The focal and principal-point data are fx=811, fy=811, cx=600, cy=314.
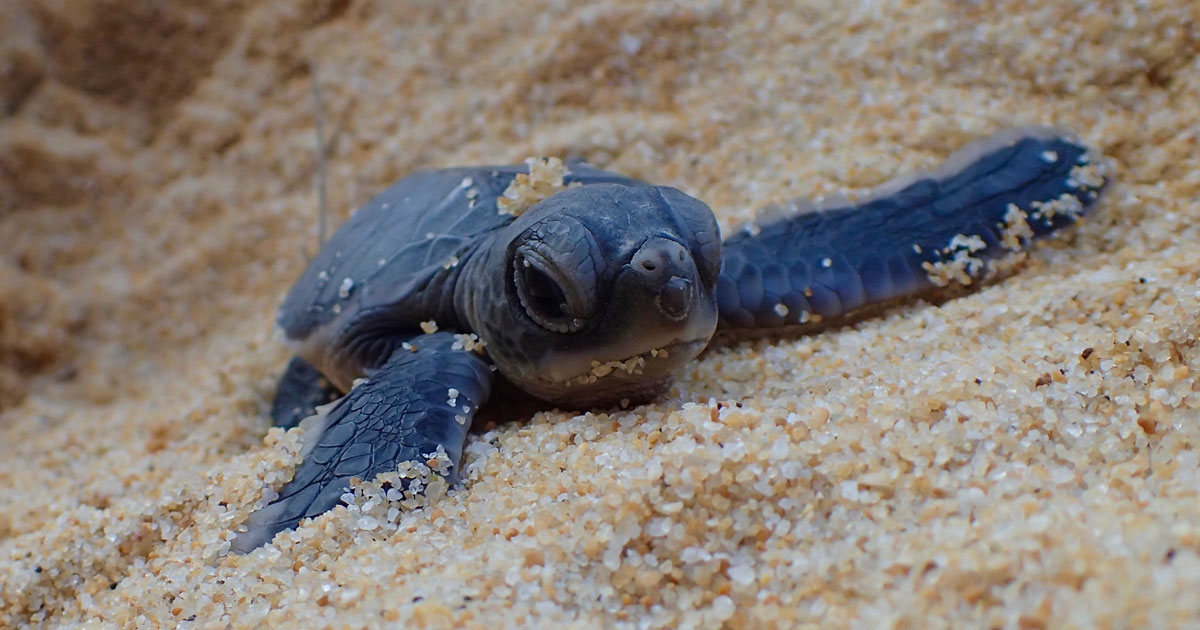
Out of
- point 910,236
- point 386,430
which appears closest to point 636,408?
point 386,430

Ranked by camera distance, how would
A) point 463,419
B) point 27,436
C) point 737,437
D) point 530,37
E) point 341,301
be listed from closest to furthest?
point 737,437
point 463,419
point 341,301
point 27,436
point 530,37

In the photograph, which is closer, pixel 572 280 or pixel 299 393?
pixel 572 280

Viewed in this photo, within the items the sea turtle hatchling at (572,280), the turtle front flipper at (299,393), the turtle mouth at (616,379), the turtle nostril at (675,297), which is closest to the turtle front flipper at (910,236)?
the sea turtle hatchling at (572,280)

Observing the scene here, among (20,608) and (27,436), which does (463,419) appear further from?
(27,436)

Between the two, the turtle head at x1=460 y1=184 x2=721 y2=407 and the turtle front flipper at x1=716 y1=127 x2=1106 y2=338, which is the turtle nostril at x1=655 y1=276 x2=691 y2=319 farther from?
the turtle front flipper at x1=716 y1=127 x2=1106 y2=338

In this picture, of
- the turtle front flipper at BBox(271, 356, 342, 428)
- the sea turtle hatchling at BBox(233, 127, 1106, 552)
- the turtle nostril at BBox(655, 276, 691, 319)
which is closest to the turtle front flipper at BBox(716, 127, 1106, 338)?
the sea turtle hatchling at BBox(233, 127, 1106, 552)

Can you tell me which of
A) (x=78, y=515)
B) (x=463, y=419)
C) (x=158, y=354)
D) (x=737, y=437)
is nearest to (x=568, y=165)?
(x=463, y=419)

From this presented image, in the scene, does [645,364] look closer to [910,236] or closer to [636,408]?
[636,408]

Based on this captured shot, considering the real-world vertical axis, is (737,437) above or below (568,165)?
below
